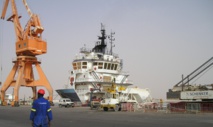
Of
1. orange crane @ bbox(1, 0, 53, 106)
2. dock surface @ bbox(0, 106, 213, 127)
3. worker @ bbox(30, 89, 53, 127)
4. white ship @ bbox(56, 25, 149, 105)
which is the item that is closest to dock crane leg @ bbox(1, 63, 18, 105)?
orange crane @ bbox(1, 0, 53, 106)

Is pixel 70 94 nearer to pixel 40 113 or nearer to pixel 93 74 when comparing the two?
pixel 93 74

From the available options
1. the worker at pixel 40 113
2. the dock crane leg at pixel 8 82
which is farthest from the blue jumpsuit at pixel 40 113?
the dock crane leg at pixel 8 82

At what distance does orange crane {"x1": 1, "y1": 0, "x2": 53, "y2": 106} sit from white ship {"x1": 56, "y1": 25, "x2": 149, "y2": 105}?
4.57m

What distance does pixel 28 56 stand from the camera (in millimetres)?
47500

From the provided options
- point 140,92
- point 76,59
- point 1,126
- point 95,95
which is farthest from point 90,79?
point 1,126

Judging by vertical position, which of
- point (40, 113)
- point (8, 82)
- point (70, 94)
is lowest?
point (70, 94)

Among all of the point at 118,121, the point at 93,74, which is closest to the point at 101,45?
the point at 93,74

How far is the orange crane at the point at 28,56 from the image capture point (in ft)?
151

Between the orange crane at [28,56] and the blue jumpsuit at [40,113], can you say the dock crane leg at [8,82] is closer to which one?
the orange crane at [28,56]

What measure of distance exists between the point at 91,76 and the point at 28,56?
11.5 metres

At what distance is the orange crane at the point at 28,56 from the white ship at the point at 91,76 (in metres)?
4.57

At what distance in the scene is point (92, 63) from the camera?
169ft

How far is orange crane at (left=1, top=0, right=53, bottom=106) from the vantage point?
1810 inches

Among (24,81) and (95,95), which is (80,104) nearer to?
(95,95)
